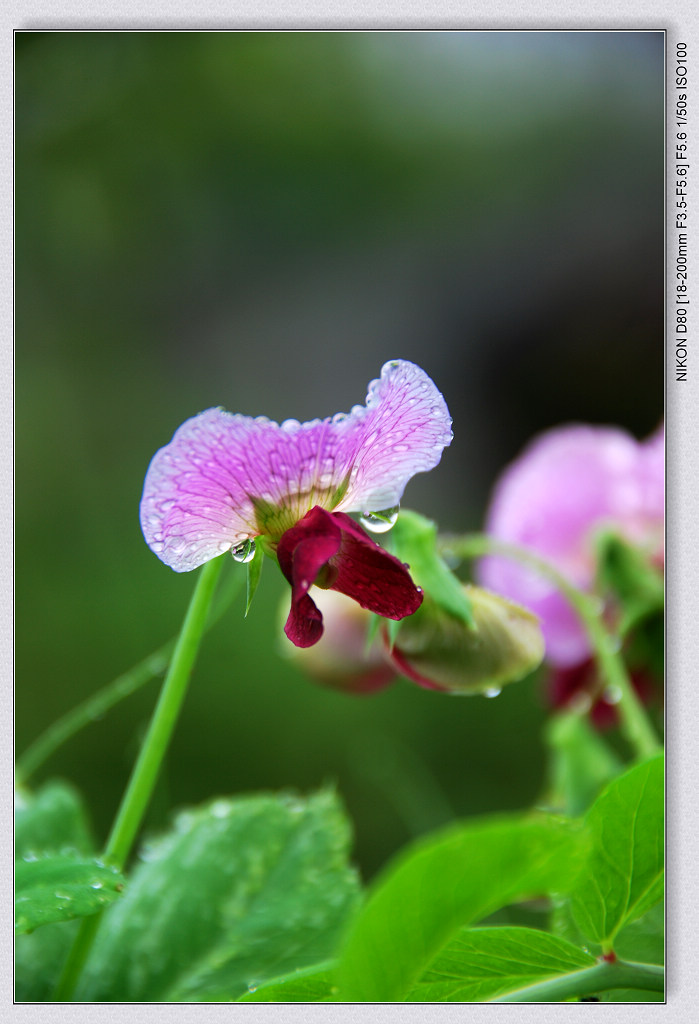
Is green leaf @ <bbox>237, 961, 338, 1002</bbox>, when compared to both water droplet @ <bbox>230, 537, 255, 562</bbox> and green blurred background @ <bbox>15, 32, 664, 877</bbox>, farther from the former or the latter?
green blurred background @ <bbox>15, 32, 664, 877</bbox>

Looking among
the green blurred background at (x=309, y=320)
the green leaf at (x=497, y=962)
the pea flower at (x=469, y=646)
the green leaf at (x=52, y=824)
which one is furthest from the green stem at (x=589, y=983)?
the green blurred background at (x=309, y=320)

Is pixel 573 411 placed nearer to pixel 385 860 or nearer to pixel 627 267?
pixel 627 267

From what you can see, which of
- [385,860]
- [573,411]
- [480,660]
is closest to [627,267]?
[573,411]

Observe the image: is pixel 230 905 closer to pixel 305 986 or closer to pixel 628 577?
pixel 305 986

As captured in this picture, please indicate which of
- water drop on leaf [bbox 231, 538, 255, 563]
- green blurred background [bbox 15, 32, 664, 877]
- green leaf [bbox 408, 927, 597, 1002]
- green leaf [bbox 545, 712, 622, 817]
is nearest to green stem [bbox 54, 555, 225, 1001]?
water drop on leaf [bbox 231, 538, 255, 563]

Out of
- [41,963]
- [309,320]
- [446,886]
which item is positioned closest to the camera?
[446,886]

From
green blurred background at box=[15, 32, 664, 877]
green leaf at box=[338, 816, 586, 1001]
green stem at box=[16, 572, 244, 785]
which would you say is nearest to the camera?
green leaf at box=[338, 816, 586, 1001]

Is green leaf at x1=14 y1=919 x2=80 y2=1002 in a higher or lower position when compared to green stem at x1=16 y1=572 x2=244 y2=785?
lower

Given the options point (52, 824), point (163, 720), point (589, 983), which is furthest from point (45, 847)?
point (589, 983)
